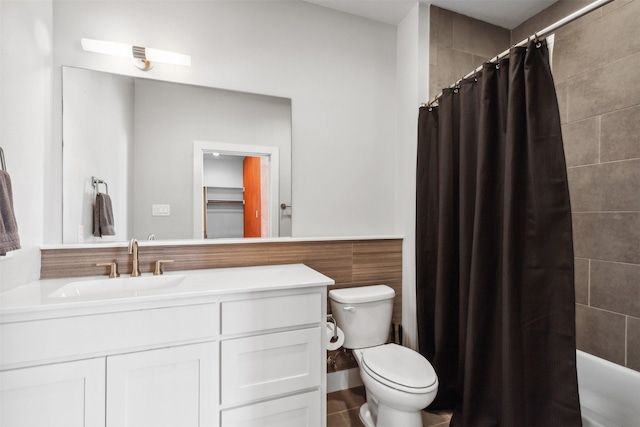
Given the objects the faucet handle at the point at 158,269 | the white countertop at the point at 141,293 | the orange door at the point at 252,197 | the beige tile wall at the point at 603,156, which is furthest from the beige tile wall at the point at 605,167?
the faucet handle at the point at 158,269

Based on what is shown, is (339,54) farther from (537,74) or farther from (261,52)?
(537,74)

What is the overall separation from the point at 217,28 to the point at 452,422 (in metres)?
2.61

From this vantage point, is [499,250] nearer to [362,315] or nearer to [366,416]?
[362,315]

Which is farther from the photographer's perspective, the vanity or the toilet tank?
the toilet tank

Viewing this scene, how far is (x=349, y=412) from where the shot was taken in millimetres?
1738

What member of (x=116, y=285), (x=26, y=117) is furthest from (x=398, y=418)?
(x=26, y=117)

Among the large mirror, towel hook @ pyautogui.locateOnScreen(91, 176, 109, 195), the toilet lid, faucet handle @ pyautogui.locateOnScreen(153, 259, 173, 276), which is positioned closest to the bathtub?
the toilet lid

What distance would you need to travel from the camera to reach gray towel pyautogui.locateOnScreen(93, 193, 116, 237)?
150cm

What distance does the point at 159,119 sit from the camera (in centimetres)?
160

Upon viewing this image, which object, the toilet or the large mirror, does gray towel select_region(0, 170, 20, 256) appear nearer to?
the large mirror

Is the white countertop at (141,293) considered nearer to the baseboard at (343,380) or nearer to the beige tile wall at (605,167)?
the baseboard at (343,380)

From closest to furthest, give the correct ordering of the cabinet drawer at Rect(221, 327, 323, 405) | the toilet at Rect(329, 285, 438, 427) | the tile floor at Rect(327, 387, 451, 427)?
the cabinet drawer at Rect(221, 327, 323, 405)
the toilet at Rect(329, 285, 438, 427)
the tile floor at Rect(327, 387, 451, 427)

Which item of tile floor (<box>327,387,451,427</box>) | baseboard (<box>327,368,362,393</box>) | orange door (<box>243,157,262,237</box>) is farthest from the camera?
baseboard (<box>327,368,362,393</box>)

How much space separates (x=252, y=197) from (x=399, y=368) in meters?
1.25
